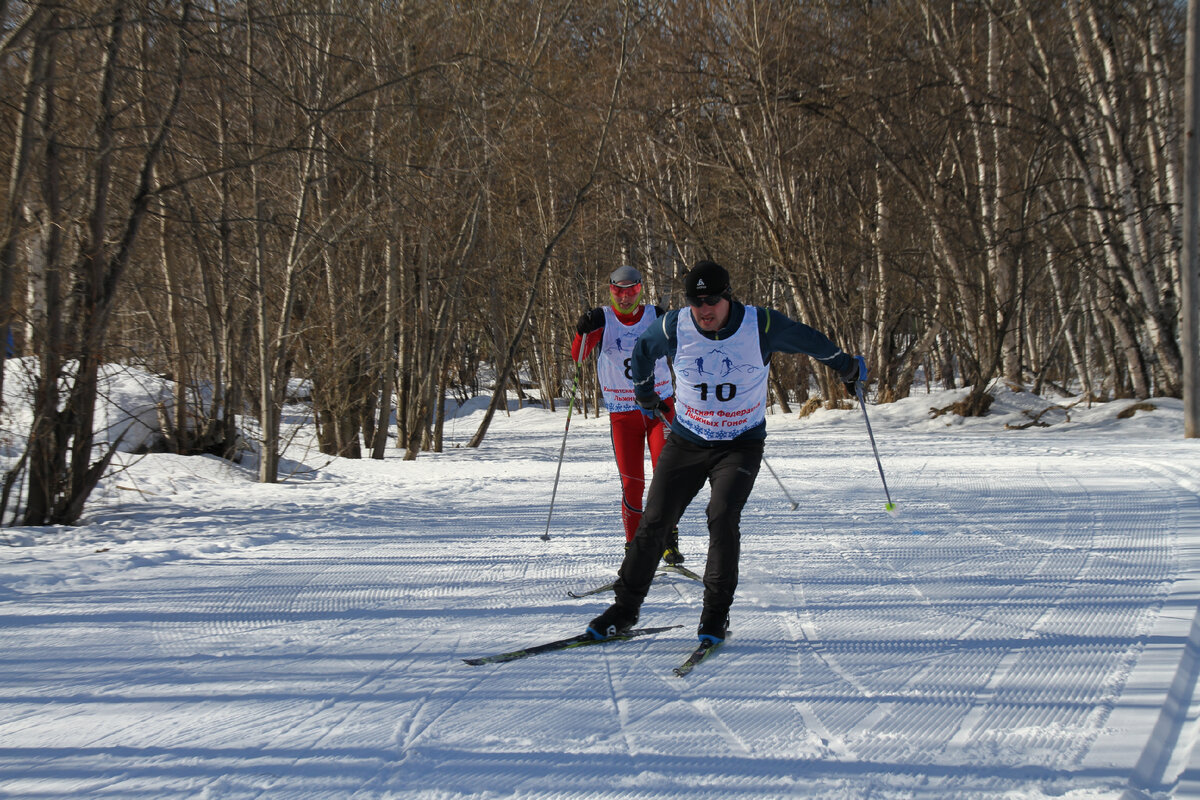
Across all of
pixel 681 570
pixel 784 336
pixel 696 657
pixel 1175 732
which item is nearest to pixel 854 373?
pixel 784 336

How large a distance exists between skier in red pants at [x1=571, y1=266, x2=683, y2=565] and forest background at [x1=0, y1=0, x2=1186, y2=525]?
103 inches

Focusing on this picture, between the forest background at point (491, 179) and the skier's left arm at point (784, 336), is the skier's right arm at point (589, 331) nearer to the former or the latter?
the skier's left arm at point (784, 336)

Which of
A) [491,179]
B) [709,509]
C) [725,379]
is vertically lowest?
[709,509]

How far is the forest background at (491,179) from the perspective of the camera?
765 centimetres

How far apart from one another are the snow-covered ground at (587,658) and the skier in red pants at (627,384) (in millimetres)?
584

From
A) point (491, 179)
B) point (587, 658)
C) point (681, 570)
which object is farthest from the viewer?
point (491, 179)

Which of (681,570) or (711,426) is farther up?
(711,426)

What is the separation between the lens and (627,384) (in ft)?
20.7

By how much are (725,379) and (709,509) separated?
623mm

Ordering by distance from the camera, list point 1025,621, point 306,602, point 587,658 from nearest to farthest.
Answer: point 587,658, point 1025,621, point 306,602

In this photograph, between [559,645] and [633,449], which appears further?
[633,449]

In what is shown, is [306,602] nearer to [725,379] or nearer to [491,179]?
[725,379]

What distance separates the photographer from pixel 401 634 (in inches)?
182

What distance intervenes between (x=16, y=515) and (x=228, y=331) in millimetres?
5126
